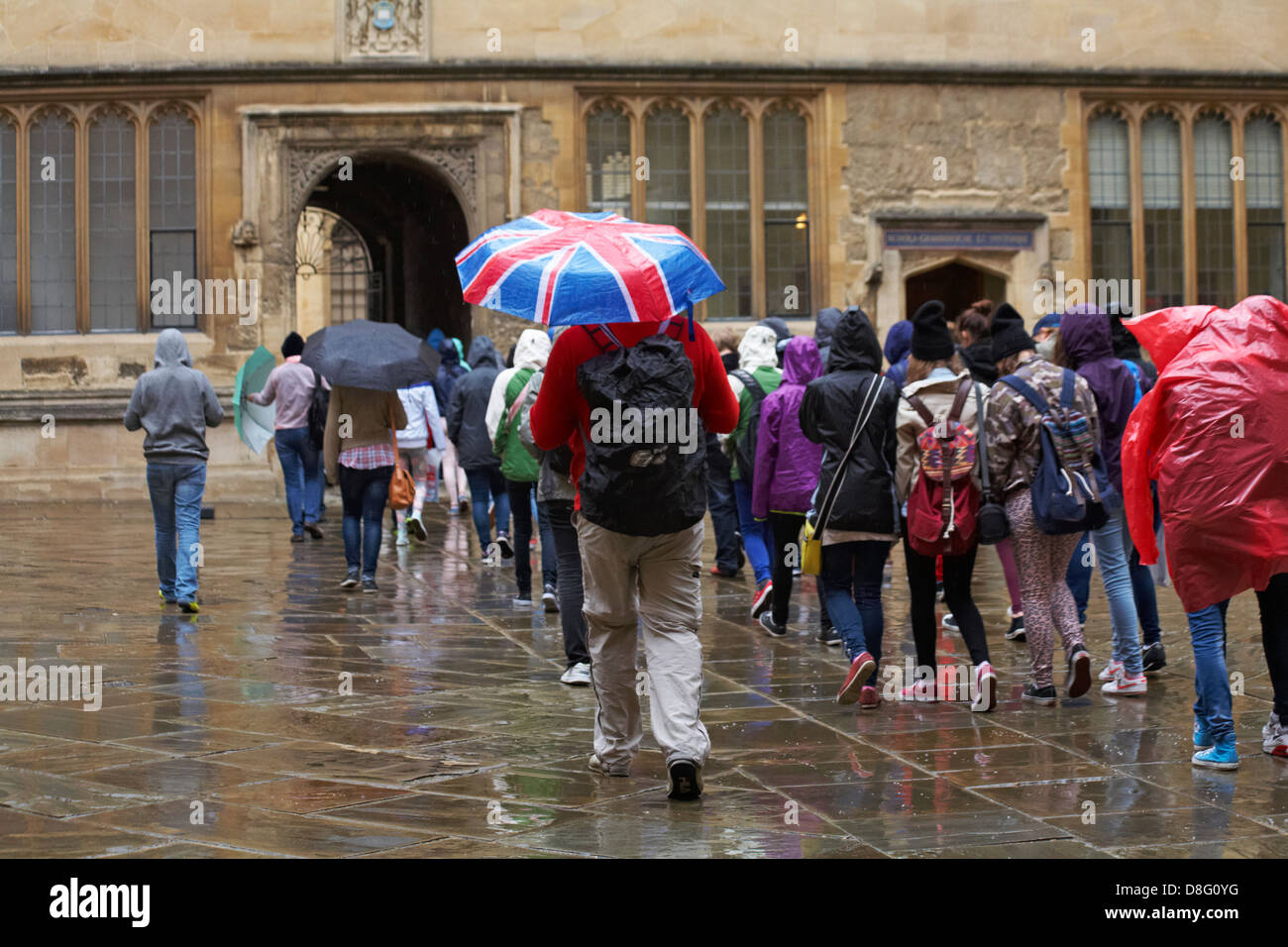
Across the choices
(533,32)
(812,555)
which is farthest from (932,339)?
(533,32)

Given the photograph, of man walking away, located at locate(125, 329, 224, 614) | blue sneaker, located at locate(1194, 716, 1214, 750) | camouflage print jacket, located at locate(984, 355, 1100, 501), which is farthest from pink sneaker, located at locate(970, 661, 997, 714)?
man walking away, located at locate(125, 329, 224, 614)

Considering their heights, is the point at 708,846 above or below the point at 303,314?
below

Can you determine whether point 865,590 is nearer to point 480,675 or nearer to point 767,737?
point 767,737

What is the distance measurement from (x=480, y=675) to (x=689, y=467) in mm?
2718

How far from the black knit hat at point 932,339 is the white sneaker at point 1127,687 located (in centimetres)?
168

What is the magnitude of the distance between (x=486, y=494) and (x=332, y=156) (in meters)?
8.03

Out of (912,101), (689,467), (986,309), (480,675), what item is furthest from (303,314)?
(689,467)

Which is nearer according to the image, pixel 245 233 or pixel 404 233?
pixel 245 233

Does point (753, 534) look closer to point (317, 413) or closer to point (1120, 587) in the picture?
point (1120, 587)

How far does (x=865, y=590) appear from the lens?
7.61 meters

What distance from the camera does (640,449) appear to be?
5535 mm

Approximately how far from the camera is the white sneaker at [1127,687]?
7.47 m

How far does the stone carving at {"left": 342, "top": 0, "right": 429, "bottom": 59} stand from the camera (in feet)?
62.4

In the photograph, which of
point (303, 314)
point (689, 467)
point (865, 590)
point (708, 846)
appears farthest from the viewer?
point (303, 314)
